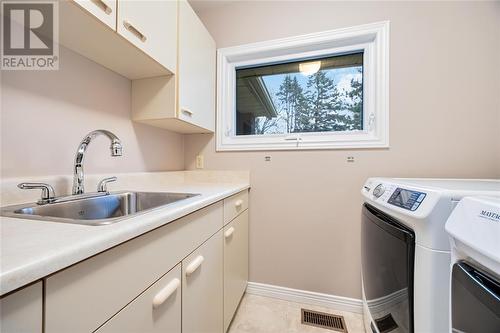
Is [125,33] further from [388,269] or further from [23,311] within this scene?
[388,269]

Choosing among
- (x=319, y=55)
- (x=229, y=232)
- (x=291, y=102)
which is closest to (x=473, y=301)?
(x=229, y=232)

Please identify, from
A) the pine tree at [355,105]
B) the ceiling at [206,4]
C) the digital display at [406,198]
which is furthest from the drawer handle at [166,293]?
the ceiling at [206,4]

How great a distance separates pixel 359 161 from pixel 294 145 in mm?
460

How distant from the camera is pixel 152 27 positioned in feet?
3.23

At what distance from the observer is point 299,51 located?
5.31 ft

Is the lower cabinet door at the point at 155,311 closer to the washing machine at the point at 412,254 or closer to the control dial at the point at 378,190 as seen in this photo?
the washing machine at the point at 412,254

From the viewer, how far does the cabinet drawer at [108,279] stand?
0.34 metres

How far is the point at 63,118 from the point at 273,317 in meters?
1.61

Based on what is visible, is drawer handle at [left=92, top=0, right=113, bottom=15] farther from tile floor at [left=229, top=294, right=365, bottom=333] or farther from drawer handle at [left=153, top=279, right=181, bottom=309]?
tile floor at [left=229, top=294, right=365, bottom=333]

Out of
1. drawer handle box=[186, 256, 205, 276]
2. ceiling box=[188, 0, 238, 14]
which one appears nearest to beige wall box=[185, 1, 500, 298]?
ceiling box=[188, 0, 238, 14]

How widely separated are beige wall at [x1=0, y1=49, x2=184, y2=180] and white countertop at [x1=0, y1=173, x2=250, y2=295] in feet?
1.16

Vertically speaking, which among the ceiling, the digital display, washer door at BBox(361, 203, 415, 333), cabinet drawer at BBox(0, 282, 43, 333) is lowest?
washer door at BBox(361, 203, 415, 333)

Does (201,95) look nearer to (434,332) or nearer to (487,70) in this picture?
(434,332)

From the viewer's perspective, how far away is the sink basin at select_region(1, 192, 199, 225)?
56cm
